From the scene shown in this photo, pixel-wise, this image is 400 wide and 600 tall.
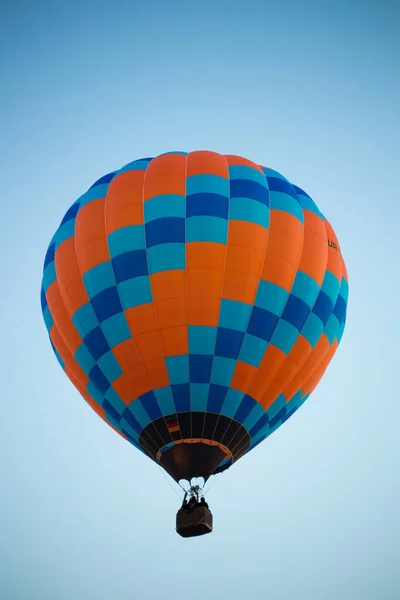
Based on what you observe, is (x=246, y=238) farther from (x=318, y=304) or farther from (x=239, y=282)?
(x=318, y=304)

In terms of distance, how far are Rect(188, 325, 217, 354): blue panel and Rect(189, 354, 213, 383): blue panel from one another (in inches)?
2.6

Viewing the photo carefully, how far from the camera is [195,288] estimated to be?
416 inches

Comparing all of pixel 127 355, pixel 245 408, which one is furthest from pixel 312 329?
pixel 127 355

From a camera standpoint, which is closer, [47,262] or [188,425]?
[188,425]

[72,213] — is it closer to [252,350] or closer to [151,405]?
[151,405]

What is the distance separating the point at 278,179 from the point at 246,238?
1511mm

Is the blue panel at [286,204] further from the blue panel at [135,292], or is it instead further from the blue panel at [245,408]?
the blue panel at [245,408]

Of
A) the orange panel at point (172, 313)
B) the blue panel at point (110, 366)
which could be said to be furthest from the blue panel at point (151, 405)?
the orange panel at point (172, 313)

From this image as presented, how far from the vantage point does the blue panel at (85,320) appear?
10930 millimetres

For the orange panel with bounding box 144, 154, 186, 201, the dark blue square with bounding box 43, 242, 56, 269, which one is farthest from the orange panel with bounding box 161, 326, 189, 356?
the dark blue square with bounding box 43, 242, 56, 269

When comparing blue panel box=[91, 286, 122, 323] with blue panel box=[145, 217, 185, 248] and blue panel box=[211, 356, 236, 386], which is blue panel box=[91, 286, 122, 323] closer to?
blue panel box=[145, 217, 185, 248]

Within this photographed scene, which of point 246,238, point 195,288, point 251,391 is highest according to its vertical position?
point 246,238

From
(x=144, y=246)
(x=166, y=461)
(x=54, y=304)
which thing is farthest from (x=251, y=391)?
(x=54, y=304)

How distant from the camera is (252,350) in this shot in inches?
418
